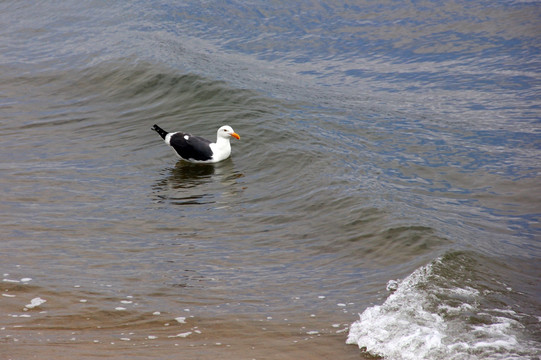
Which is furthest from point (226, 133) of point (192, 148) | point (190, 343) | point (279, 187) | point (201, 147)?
point (190, 343)

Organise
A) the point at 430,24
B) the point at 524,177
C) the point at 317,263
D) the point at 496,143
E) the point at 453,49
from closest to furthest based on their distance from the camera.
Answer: the point at 317,263, the point at 524,177, the point at 496,143, the point at 453,49, the point at 430,24

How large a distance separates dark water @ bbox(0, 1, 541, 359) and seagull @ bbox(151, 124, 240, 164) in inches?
6.6

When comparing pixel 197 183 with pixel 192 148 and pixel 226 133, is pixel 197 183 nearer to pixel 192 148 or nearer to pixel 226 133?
pixel 192 148

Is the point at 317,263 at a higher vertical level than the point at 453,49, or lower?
lower

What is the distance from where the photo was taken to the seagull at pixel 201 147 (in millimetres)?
10719

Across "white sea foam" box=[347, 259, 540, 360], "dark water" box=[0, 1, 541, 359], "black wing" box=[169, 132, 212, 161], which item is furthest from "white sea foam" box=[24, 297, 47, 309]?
"black wing" box=[169, 132, 212, 161]

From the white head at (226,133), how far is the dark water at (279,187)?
1.45 ft

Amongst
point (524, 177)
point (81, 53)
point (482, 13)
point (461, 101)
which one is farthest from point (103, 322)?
point (482, 13)

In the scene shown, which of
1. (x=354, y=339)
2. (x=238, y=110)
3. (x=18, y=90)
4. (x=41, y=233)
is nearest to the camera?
(x=354, y=339)

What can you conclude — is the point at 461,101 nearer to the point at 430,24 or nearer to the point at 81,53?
the point at 430,24

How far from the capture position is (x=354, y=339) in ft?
17.0

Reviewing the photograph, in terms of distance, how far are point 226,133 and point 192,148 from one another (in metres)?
0.68

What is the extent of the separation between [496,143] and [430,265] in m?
5.23

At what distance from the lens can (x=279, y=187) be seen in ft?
30.8
